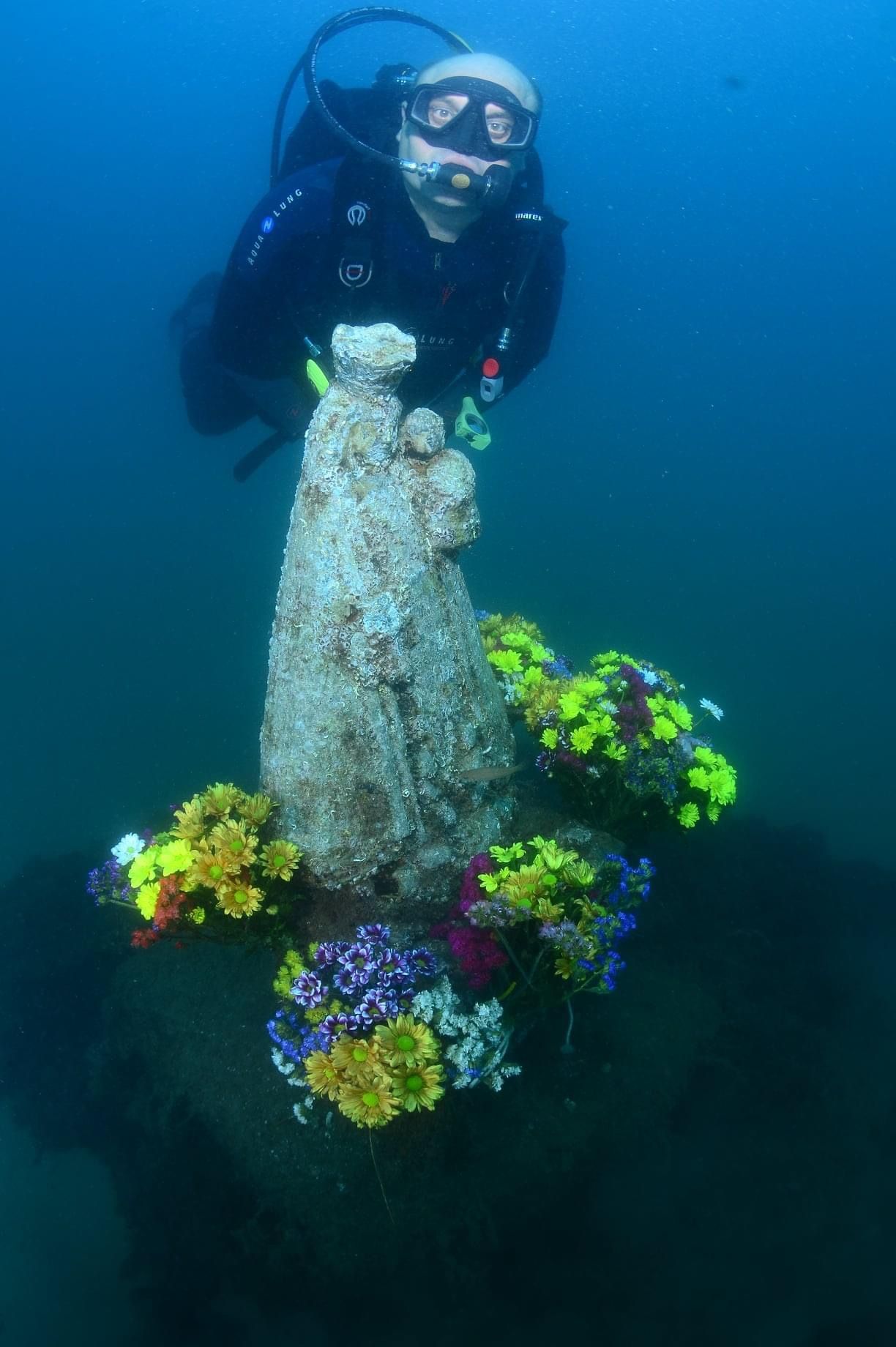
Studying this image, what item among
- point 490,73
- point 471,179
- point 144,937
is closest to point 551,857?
point 144,937

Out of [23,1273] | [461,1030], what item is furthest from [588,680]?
[23,1273]

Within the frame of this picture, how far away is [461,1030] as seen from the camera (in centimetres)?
336

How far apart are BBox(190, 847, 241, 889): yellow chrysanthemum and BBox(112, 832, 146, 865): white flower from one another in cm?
52

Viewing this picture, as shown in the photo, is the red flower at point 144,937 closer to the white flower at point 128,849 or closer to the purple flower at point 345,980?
the white flower at point 128,849

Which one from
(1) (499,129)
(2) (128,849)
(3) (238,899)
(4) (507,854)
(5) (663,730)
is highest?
(1) (499,129)

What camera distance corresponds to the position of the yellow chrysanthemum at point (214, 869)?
3422 millimetres

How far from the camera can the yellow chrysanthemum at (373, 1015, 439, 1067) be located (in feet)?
9.64

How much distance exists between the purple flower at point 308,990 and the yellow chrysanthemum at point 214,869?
569 millimetres

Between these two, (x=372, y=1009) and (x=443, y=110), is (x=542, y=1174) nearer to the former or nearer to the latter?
(x=372, y=1009)

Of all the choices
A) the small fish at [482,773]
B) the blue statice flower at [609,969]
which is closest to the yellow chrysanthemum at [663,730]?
the small fish at [482,773]

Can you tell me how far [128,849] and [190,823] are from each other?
1.47 feet

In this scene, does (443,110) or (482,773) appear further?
(443,110)

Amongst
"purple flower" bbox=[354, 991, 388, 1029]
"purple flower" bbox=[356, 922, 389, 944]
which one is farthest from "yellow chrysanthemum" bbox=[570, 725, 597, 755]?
"purple flower" bbox=[354, 991, 388, 1029]

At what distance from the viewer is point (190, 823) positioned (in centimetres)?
359
